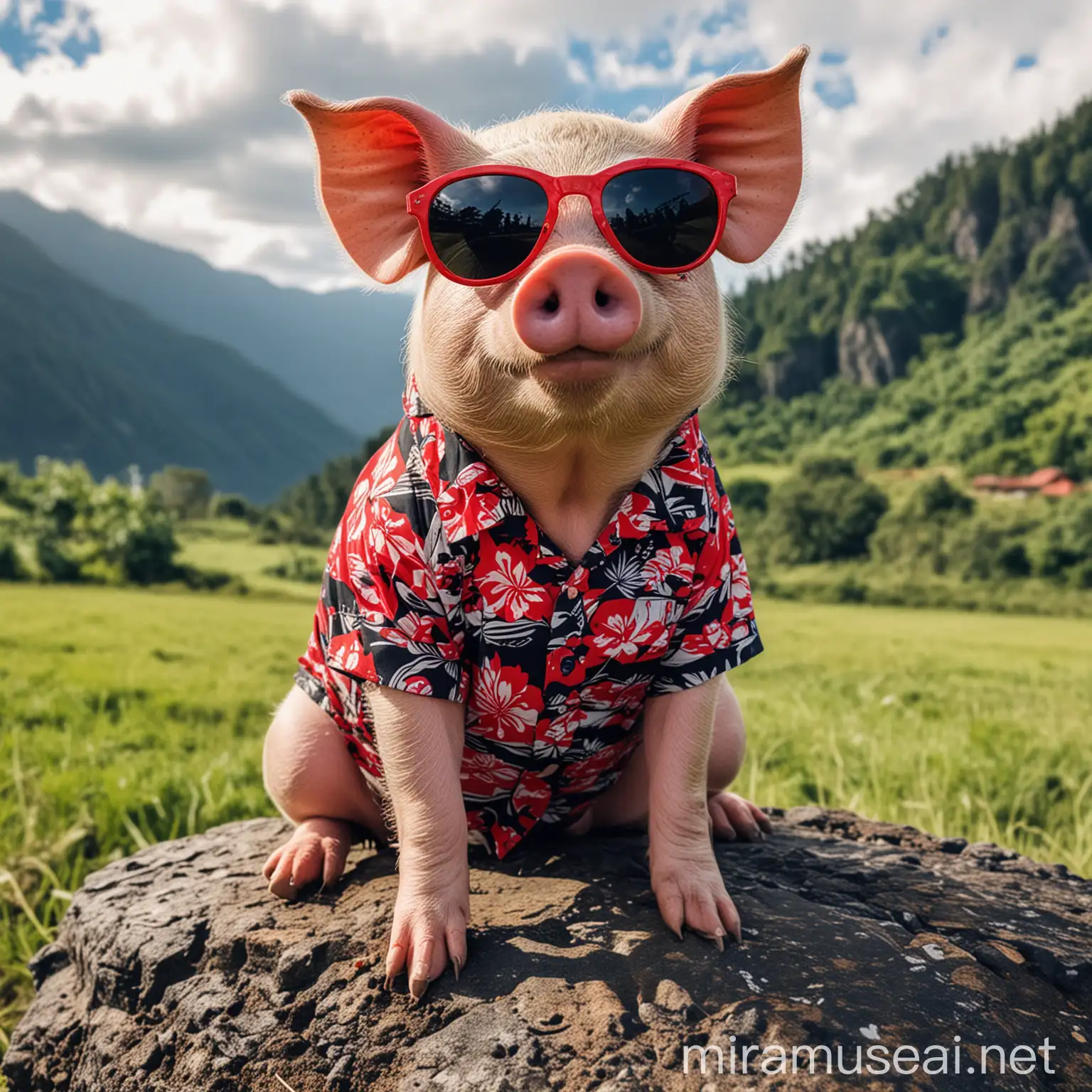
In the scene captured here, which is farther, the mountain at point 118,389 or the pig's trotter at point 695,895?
the mountain at point 118,389

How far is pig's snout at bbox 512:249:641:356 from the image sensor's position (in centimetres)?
177

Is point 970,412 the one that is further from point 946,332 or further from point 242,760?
point 242,760

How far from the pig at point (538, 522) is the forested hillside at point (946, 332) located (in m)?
32.7

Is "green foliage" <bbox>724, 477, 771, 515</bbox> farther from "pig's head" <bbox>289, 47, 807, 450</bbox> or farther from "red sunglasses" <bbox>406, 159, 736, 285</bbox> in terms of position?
"red sunglasses" <bbox>406, 159, 736, 285</bbox>

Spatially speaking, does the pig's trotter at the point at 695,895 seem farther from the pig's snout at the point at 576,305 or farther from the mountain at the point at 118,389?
the mountain at the point at 118,389

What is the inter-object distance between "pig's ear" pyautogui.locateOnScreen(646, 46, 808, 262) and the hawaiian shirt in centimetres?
47

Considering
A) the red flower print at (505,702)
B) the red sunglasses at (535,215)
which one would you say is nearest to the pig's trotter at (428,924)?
the red flower print at (505,702)

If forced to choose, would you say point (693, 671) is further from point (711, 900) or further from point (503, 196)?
point (503, 196)

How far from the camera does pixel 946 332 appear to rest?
165 ft

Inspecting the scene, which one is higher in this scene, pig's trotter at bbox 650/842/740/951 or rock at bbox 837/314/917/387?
rock at bbox 837/314/917/387

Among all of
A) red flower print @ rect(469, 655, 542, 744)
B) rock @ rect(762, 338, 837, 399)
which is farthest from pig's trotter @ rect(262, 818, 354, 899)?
rock @ rect(762, 338, 837, 399)

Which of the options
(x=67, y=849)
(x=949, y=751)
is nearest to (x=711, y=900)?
(x=67, y=849)

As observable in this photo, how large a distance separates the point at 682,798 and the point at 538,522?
0.73m

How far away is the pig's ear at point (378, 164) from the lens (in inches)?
81.3
